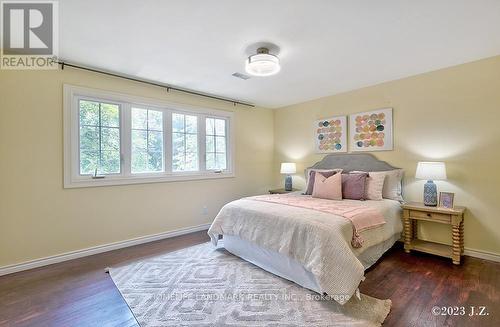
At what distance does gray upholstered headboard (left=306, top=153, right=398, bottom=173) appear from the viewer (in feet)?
11.7

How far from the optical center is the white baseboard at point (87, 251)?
257 centimetres

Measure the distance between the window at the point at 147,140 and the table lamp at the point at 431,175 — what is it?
351cm

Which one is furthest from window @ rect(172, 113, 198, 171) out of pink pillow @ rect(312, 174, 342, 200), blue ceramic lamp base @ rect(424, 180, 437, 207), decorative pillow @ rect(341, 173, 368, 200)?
blue ceramic lamp base @ rect(424, 180, 437, 207)

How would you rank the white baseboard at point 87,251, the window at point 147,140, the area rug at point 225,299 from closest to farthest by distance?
the area rug at point 225,299 → the white baseboard at point 87,251 → the window at point 147,140

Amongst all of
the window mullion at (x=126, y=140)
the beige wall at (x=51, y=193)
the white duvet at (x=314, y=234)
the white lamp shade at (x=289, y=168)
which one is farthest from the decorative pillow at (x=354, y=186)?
the window mullion at (x=126, y=140)

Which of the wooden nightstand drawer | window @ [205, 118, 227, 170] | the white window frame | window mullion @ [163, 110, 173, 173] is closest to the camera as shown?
the wooden nightstand drawer

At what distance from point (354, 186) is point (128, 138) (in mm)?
3150

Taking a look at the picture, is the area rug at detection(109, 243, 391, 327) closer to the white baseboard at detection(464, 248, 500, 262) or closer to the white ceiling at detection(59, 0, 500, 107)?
the white baseboard at detection(464, 248, 500, 262)

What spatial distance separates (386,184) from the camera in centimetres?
329

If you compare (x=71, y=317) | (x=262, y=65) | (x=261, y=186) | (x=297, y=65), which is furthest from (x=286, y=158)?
(x=71, y=317)

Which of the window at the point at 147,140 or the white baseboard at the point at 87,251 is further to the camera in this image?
the window at the point at 147,140

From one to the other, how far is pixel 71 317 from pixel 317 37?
122 inches

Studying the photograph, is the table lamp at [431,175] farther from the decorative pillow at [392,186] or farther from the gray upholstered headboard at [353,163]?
the gray upholstered headboard at [353,163]

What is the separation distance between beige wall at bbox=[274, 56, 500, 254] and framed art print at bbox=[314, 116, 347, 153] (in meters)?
0.46
